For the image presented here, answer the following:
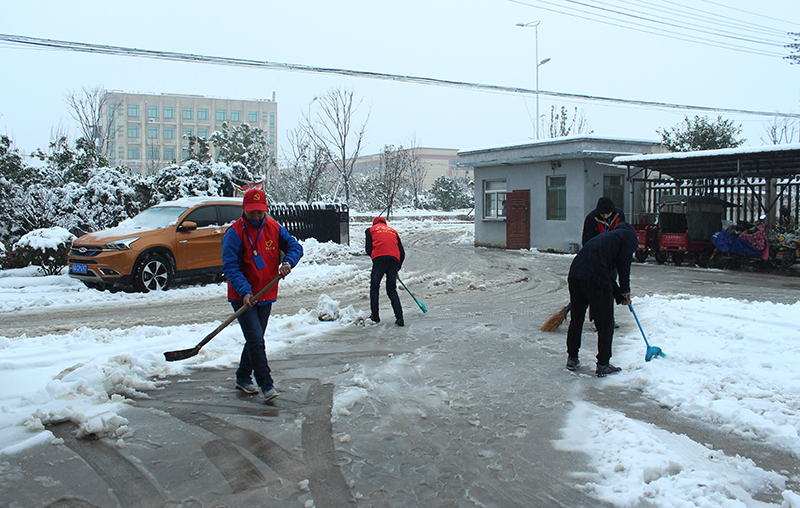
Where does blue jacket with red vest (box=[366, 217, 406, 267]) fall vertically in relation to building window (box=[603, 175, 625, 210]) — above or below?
below

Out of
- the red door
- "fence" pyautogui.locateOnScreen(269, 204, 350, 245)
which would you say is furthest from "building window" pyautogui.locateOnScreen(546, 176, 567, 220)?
"fence" pyautogui.locateOnScreen(269, 204, 350, 245)

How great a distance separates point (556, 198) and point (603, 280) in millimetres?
16366

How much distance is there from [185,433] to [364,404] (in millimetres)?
1436

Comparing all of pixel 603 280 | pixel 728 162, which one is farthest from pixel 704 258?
pixel 603 280

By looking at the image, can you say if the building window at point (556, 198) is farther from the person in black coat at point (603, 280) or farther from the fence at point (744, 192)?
the person in black coat at point (603, 280)

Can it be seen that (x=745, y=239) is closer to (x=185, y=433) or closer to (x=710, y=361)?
(x=710, y=361)

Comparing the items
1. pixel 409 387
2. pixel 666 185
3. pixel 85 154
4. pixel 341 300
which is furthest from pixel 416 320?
pixel 666 185

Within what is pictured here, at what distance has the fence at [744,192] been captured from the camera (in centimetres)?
1623

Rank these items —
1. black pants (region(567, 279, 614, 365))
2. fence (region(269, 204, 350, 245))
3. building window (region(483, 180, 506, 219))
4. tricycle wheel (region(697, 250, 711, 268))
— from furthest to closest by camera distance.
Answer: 1. building window (region(483, 180, 506, 219))
2. fence (region(269, 204, 350, 245))
3. tricycle wheel (region(697, 250, 711, 268))
4. black pants (region(567, 279, 614, 365))

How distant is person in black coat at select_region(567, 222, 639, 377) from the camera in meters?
5.43

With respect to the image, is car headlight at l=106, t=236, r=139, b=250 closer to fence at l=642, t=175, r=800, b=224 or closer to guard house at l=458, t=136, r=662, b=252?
guard house at l=458, t=136, r=662, b=252

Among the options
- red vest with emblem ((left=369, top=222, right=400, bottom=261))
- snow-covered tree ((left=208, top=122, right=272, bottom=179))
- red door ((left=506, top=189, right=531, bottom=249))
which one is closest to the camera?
red vest with emblem ((left=369, top=222, right=400, bottom=261))

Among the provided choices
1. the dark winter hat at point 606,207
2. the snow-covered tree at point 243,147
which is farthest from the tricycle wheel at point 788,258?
the snow-covered tree at point 243,147

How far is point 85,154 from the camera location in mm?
17062
